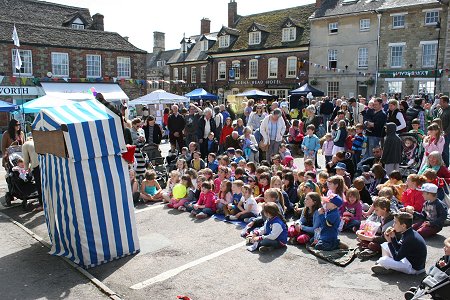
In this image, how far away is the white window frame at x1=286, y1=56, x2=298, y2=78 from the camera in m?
35.6

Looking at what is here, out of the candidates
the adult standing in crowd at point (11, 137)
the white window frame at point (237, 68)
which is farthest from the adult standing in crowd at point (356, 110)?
the white window frame at point (237, 68)

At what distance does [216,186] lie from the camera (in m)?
9.52

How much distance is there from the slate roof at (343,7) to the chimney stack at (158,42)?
37.0 meters

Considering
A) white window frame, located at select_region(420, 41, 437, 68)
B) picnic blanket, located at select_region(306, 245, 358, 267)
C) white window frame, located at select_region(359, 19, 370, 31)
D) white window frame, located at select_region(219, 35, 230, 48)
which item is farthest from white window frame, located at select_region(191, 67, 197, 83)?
picnic blanket, located at select_region(306, 245, 358, 267)

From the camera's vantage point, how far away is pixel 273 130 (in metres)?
11.8

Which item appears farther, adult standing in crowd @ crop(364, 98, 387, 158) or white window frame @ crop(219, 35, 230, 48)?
white window frame @ crop(219, 35, 230, 48)

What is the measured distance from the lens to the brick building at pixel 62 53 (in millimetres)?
26984

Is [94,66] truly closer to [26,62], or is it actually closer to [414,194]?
[26,62]

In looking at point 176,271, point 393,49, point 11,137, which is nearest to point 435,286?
point 176,271

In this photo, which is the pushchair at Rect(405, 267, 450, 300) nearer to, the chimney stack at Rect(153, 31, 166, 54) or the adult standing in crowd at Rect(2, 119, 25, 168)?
the adult standing in crowd at Rect(2, 119, 25, 168)

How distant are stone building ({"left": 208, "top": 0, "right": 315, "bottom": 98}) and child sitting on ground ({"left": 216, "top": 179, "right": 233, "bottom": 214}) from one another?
2724cm

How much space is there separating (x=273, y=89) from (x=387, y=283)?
3293 centimetres

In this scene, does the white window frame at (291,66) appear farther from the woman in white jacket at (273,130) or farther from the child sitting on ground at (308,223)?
the child sitting on ground at (308,223)

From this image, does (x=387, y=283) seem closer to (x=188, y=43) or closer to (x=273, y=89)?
(x=273, y=89)
